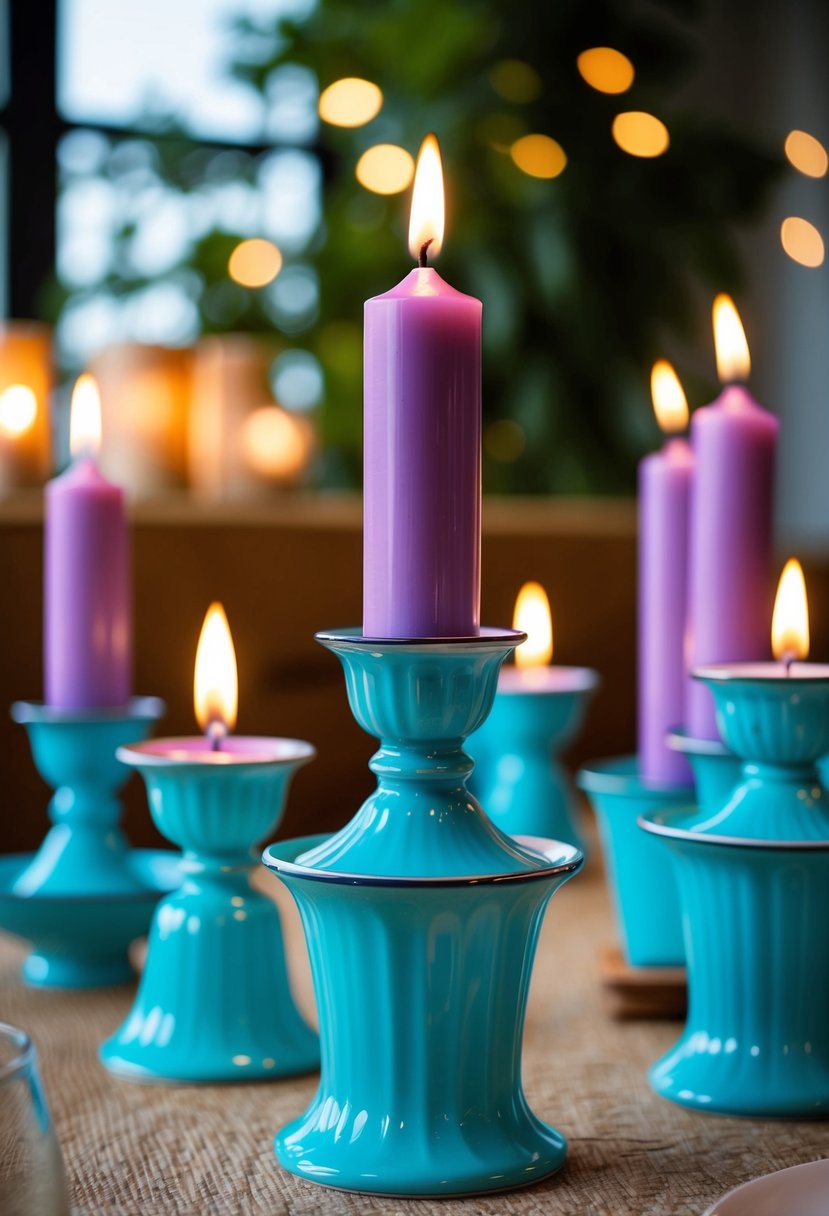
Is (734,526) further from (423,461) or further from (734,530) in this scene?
(423,461)

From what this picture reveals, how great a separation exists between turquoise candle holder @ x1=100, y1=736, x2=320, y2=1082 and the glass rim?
0.68 feet

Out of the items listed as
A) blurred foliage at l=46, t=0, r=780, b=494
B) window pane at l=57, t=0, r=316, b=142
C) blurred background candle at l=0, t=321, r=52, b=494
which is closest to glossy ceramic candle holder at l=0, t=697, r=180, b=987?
blurred background candle at l=0, t=321, r=52, b=494

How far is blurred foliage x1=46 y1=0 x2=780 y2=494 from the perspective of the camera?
201cm

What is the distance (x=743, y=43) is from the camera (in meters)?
3.16

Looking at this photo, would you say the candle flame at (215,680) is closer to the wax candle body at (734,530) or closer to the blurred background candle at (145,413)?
the wax candle body at (734,530)

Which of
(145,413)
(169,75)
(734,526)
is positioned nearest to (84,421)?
(734,526)

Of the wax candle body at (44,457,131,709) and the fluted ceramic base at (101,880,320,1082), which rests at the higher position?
the wax candle body at (44,457,131,709)

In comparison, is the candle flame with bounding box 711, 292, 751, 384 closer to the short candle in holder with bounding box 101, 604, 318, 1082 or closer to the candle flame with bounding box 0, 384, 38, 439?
the short candle in holder with bounding box 101, 604, 318, 1082

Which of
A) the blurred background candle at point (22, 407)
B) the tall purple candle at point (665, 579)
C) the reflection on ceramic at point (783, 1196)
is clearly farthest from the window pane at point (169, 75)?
the reflection on ceramic at point (783, 1196)

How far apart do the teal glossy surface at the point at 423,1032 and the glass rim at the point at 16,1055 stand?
11cm

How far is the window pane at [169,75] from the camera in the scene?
7.84ft

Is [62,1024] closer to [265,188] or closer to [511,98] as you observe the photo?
[511,98]

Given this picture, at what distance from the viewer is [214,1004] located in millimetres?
518

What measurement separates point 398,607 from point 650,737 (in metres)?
0.27
